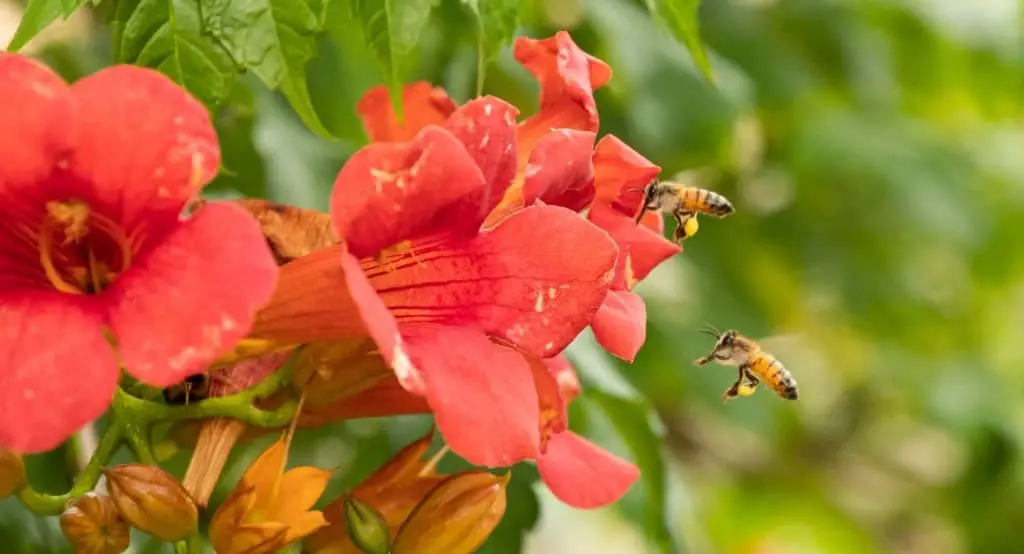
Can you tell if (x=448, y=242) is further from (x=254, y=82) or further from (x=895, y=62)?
(x=895, y=62)

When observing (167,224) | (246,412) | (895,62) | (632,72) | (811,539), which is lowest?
(811,539)

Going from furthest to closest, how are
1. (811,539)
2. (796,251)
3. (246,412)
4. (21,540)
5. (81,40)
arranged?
(811,539) < (796,251) < (81,40) < (21,540) < (246,412)

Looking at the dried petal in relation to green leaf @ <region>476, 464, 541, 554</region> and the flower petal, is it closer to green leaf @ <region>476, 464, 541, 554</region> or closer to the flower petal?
the flower petal

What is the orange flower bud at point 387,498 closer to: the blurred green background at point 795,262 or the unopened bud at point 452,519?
the unopened bud at point 452,519

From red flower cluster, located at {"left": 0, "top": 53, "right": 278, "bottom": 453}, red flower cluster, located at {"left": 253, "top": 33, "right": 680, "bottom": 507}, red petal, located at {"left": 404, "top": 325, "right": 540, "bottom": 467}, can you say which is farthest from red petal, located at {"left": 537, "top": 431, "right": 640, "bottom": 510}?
red flower cluster, located at {"left": 0, "top": 53, "right": 278, "bottom": 453}

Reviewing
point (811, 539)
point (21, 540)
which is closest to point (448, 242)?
point (21, 540)

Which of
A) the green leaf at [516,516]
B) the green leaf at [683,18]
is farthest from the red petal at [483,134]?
the green leaf at [516,516]

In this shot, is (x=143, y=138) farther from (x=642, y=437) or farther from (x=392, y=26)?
(x=642, y=437)
